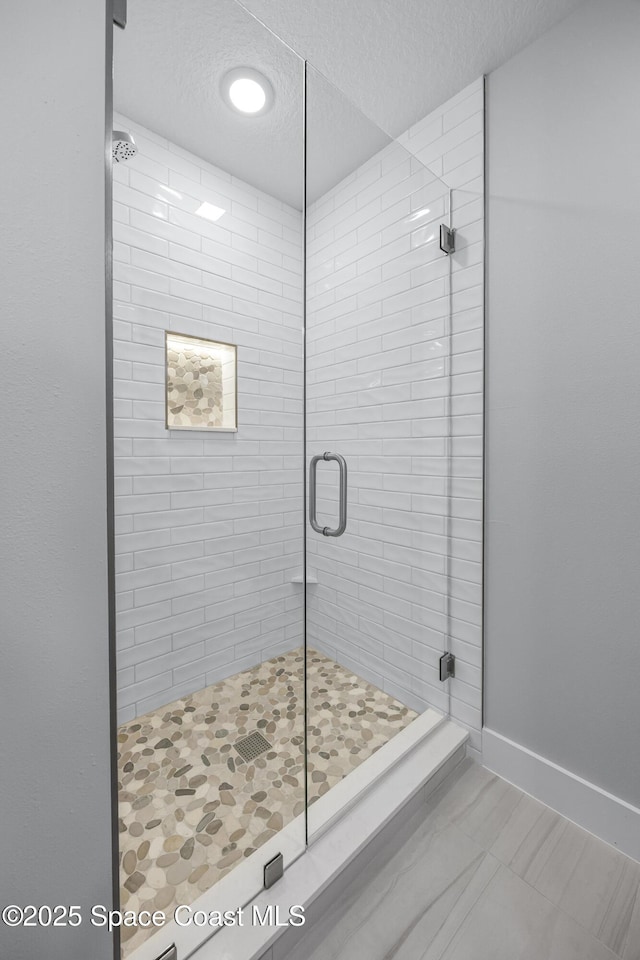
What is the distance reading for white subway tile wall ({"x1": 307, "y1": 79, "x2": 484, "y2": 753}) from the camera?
4.41ft

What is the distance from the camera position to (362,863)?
43.3 inches

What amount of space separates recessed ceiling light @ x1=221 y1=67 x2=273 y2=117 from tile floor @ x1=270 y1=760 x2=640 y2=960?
2.21m

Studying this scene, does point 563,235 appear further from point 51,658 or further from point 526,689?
point 51,658

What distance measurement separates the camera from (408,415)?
4.99ft

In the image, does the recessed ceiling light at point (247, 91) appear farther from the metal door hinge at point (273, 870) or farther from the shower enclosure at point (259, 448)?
the metal door hinge at point (273, 870)

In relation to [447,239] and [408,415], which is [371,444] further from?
[447,239]

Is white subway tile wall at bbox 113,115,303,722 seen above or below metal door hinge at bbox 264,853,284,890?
above

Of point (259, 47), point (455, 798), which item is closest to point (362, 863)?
point (455, 798)

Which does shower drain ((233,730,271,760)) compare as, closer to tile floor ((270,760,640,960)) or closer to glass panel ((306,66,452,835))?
glass panel ((306,66,452,835))

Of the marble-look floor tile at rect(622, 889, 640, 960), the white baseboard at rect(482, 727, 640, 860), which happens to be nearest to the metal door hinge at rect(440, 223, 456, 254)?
the white baseboard at rect(482, 727, 640, 860)

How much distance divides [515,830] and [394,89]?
107 inches

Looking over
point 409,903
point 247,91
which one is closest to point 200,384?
point 247,91

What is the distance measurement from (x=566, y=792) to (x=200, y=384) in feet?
5.94

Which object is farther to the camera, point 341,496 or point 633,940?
point 341,496
